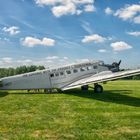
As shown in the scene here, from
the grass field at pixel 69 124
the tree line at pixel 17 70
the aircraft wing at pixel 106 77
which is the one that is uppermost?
the tree line at pixel 17 70

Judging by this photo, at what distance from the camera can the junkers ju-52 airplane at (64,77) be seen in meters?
28.9

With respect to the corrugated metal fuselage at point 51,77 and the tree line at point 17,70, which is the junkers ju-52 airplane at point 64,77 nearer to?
the corrugated metal fuselage at point 51,77

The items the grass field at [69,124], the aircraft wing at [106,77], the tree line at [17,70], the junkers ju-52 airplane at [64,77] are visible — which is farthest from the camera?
the tree line at [17,70]

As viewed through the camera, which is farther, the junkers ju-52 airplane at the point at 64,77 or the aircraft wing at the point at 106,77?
the junkers ju-52 airplane at the point at 64,77

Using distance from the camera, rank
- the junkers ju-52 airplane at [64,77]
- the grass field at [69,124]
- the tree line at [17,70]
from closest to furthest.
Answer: the grass field at [69,124] < the junkers ju-52 airplane at [64,77] < the tree line at [17,70]

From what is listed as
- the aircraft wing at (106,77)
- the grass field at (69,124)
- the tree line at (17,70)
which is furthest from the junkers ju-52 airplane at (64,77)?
the tree line at (17,70)

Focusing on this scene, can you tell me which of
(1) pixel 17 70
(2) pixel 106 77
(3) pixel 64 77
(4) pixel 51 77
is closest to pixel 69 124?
(2) pixel 106 77

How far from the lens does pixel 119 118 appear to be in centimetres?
1453

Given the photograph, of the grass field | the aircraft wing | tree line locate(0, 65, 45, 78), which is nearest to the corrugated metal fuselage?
the aircraft wing

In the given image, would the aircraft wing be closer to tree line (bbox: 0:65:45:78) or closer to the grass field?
the grass field

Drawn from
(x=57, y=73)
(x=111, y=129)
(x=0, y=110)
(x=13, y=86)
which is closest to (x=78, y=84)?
(x=57, y=73)

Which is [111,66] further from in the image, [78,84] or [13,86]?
[13,86]

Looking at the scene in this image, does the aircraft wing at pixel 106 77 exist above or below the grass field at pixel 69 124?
above

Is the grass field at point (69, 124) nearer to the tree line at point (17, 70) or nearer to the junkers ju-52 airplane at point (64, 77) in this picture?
the junkers ju-52 airplane at point (64, 77)
